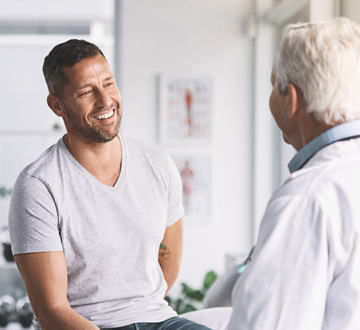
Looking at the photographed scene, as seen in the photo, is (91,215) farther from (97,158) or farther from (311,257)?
(311,257)

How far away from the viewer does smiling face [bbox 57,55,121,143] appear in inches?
56.6

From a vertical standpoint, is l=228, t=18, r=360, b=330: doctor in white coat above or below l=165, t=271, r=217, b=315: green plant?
above

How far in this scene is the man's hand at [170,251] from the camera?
1587mm

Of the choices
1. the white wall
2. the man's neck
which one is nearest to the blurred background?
the white wall

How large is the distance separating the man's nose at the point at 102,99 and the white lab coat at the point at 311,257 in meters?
0.80

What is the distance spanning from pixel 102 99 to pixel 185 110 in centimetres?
204

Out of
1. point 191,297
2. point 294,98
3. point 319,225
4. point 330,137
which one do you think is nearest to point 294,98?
point 294,98

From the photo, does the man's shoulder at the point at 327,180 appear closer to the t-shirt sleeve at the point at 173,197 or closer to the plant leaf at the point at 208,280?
the t-shirt sleeve at the point at 173,197

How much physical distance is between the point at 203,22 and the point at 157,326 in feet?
8.66

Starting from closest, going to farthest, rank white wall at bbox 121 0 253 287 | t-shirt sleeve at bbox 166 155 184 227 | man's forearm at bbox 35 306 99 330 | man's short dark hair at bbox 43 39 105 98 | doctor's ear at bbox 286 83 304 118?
doctor's ear at bbox 286 83 304 118, man's forearm at bbox 35 306 99 330, man's short dark hair at bbox 43 39 105 98, t-shirt sleeve at bbox 166 155 184 227, white wall at bbox 121 0 253 287

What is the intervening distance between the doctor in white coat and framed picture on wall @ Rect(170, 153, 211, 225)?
255cm

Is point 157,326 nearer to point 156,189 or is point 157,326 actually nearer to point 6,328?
point 156,189

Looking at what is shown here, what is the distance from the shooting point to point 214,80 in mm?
3451

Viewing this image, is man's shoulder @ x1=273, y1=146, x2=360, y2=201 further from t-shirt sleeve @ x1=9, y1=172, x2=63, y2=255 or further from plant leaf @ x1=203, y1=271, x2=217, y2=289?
plant leaf @ x1=203, y1=271, x2=217, y2=289
